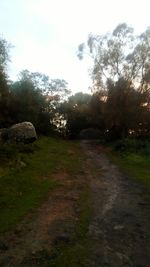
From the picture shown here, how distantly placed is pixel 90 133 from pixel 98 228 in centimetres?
4208

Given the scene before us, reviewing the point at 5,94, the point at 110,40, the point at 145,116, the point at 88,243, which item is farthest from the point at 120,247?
the point at 110,40

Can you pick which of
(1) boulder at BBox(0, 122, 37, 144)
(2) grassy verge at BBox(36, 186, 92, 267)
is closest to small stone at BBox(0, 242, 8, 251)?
(2) grassy verge at BBox(36, 186, 92, 267)

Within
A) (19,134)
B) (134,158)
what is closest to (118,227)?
(134,158)

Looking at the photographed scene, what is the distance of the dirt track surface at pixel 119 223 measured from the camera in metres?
8.90

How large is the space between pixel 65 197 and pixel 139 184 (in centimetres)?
500

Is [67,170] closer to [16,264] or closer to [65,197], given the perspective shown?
[65,197]

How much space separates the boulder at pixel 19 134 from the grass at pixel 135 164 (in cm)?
775

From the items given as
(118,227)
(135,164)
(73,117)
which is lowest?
(118,227)

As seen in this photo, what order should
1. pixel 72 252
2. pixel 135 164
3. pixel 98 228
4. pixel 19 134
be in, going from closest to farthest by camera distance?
pixel 72 252 → pixel 98 228 → pixel 135 164 → pixel 19 134

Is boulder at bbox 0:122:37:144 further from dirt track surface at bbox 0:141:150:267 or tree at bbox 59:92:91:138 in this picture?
tree at bbox 59:92:91:138

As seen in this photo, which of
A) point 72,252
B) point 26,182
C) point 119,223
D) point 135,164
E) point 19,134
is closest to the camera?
point 72,252

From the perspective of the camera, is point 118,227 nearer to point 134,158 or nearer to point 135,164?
point 135,164

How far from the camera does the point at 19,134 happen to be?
98.6ft

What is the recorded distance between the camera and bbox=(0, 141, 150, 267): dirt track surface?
884cm
